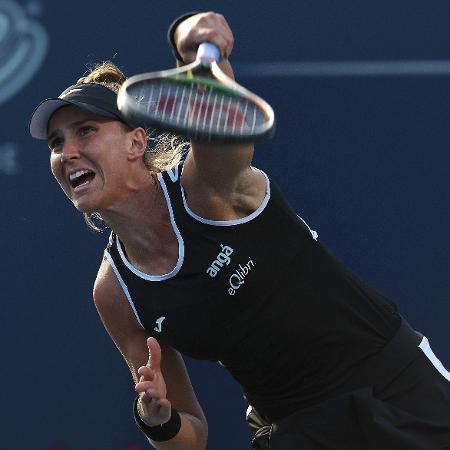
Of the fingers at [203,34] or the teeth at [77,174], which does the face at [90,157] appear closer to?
the teeth at [77,174]

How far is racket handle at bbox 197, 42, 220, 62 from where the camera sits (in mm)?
1668

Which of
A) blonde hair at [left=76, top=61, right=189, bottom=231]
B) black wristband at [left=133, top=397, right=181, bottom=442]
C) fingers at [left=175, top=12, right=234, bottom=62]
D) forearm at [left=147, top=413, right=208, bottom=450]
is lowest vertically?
forearm at [left=147, top=413, right=208, bottom=450]

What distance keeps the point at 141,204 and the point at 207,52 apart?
519mm

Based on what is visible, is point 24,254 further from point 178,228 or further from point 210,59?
point 210,59

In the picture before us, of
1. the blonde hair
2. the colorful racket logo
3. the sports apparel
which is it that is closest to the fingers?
the sports apparel

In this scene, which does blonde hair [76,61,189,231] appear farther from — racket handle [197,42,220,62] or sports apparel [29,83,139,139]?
racket handle [197,42,220,62]

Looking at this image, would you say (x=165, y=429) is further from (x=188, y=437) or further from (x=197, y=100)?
(x=197, y=100)

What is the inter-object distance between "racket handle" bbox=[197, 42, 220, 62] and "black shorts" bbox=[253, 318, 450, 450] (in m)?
0.78

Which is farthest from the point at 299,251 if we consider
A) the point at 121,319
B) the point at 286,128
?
the point at 286,128

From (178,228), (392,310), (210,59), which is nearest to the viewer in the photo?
(210,59)

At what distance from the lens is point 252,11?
304 centimetres

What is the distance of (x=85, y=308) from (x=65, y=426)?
0.38 meters

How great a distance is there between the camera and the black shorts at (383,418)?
1.97 meters

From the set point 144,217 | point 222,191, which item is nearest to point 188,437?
point 144,217
